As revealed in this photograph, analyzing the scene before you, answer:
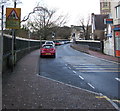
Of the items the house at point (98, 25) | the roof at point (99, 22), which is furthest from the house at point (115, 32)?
the roof at point (99, 22)

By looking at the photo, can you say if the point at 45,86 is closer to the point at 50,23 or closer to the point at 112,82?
the point at 112,82

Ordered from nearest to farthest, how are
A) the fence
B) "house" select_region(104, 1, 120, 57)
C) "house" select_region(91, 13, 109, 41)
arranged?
the fence < "house" select_region(104, 1, 120, 57) < "house" select_region(91, 13, 109, 41)

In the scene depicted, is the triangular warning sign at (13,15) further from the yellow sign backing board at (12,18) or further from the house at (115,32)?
the house at (115,32)

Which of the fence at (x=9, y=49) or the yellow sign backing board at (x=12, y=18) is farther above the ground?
the yellow sign backing board at (x=12, y=18)

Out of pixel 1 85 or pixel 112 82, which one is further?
pixel 112 82

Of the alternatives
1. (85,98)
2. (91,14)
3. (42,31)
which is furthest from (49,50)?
(91,14)

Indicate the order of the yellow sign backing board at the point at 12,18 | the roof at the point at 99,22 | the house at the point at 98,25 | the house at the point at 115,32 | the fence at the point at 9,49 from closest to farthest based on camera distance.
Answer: the yellow sign backing board at the point at 12,18 < the fence at the point at 9,49 < the house at the point at 115,32 < the house at the point at 98,25 < the roof at the point at 99,22

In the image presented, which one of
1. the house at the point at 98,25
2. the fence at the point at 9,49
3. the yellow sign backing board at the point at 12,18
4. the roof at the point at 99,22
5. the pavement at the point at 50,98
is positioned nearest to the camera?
the pavement at the point at 50,98

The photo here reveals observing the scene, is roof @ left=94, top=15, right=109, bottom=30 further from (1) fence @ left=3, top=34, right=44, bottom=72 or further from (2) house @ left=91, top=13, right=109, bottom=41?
(1) fence @ left=3, top=34, right=44, bottom=72

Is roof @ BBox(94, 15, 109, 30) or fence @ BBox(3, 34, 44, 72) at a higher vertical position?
roof @ BBox(94, 15, 109, 30)

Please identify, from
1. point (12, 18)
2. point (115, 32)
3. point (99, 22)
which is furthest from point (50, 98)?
point (99, 22)

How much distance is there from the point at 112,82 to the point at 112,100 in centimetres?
277

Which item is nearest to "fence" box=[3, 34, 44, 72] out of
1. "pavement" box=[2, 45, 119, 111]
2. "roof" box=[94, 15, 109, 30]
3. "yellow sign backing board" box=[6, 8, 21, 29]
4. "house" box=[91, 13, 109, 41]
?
"yellow sign backing board" box=[6, 8, 21, 29]

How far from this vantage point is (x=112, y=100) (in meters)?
5.69
